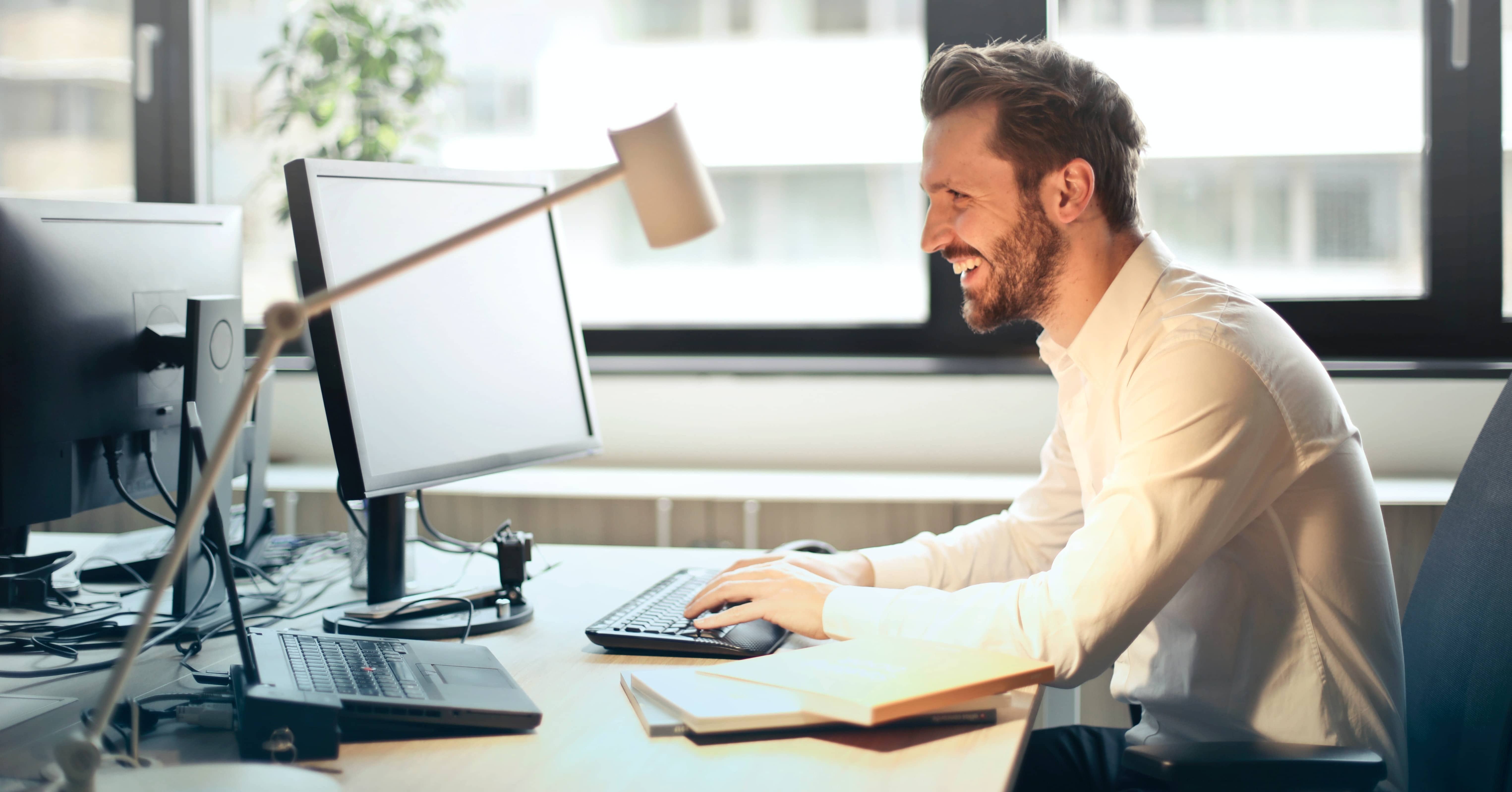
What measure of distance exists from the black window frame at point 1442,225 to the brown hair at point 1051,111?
116 centimetres

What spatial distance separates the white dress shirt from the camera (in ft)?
3.39

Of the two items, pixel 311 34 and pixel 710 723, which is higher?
pixel 311 34

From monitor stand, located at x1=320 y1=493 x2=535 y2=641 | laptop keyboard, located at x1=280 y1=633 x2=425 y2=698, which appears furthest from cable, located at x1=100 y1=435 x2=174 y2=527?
laptop keyboard, located at x1=280 y1=633 x2=425 y2=698

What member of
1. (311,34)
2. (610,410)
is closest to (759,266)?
(610,410)

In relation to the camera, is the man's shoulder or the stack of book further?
the man's shoulder

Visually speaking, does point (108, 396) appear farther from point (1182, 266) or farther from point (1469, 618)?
point (1469, 618)

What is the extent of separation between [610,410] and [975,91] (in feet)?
4.81

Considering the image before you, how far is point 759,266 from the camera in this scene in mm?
2699

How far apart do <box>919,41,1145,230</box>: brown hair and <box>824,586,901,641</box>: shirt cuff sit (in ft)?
1.76

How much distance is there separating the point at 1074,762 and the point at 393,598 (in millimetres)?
847

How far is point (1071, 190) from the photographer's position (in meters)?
1.32

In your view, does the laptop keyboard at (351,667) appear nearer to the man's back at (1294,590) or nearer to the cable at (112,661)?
the cable at (112,661)

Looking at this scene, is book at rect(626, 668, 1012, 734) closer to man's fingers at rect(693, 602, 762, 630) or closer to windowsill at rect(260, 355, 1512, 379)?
man's fingers at rect(693, 602, 762, 630)

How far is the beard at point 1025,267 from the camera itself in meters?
1.34
